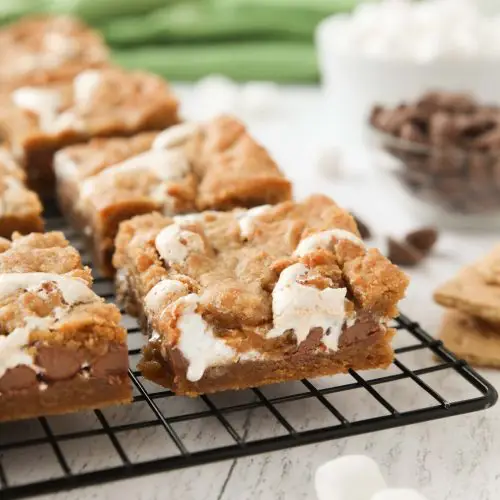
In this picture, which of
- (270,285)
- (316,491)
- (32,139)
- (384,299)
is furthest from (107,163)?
(316,491)

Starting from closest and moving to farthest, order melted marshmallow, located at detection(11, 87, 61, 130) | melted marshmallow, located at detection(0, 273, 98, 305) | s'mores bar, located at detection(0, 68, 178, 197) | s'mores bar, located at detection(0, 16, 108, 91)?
1. melted marshmallow, located at detection(0, 273, 98, 305)
2. s'mores bar, located at detection(0, 68, 178, 197)
3. melted marshmallow, located at detection(11, 87, 61, 130)
4. s'mores bar, located at detection(0, 16, 108, 91)

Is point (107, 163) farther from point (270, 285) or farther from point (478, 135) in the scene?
point (478, 135)

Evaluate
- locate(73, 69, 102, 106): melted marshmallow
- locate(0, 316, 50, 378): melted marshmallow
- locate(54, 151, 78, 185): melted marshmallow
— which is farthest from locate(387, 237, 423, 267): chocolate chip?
locate(0, 316, 50, 378): melted marshmallow

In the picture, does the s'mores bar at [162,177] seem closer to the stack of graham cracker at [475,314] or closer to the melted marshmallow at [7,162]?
the melted marshmallow at [7,162]

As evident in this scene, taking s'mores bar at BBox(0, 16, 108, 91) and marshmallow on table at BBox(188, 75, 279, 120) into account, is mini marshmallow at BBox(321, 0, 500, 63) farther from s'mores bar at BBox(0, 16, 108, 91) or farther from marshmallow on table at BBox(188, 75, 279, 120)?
s'mores bar at BBox(0, 16, 108, 91)

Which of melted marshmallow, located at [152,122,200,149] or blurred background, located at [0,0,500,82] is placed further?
blurred background, located at [0,0,500,82]

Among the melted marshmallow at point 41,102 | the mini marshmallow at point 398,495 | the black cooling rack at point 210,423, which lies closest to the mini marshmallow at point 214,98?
the melted marshmallow at point 41,102

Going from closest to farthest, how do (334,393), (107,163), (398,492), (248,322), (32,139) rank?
1. (398,492)
2. (248,322)
3. (334,393)
4. (107,163)
5. (32,139)
